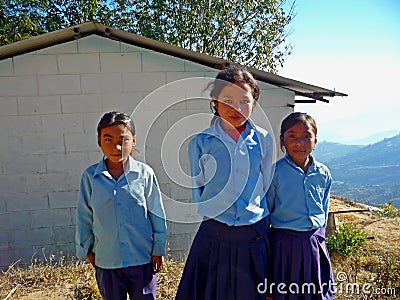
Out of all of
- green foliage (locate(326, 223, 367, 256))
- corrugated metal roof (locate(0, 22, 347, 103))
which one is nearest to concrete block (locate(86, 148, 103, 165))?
corrugated metal roof (locate(0, 22, 347, 103))

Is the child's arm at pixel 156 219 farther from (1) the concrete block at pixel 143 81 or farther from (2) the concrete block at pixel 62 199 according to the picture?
(2) the concrete block at pixel 62 199

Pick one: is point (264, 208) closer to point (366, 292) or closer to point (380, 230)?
point (366, 292)

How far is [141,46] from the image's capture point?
4.23 meters

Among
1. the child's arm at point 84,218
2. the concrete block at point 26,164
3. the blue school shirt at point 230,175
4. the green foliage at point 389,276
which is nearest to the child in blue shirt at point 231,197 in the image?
the blue school shirt at point 230,175

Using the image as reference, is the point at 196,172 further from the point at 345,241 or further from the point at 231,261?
the point at 345,241

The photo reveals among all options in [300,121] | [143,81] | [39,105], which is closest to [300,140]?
[300,121]

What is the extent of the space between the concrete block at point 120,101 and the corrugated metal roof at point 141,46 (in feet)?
2.11

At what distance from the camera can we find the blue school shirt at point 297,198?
2.02 m

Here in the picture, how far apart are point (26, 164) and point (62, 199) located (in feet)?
2.00

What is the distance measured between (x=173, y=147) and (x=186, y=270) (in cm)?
246

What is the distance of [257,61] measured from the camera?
9.88 meters

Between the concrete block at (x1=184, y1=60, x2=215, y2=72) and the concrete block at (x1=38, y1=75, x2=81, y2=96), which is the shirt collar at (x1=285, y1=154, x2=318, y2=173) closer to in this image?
the concrete block at (x1=184, y1=60, x2=215, y2=72)

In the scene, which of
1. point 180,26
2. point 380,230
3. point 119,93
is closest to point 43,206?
point 119,93

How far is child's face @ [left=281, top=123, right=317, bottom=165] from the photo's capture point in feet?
6.74
